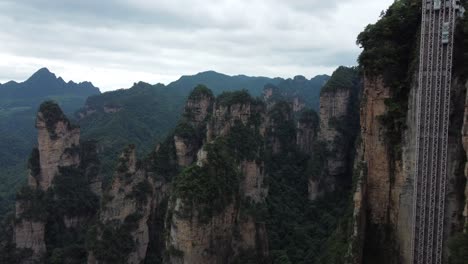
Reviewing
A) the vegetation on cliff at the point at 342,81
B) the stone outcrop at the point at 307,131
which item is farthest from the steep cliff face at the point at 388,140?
the stone outcrop at the point at 307,131

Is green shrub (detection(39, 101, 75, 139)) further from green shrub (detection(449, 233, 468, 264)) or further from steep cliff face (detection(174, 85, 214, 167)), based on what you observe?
green shrub (detection(449, 233, 468, 264))

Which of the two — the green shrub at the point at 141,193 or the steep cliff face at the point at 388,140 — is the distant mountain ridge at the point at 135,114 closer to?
the green shrub at the point at 141,193

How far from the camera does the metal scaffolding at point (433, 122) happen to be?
19.2m

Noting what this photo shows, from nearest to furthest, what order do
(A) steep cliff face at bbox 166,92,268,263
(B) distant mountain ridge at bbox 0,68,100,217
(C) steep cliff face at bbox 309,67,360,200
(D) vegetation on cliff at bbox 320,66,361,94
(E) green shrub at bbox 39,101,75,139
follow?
(A) steep cliff face at bbox 166,92,268,263
(E) green shrub at bbox 39,101,75,139
(C) steep cliff face at bbox 309,67,360,200
(D) vegetation on cliff at bbox 320,66,361,94
(B) distant mountain ridge at bbox 0,68,100,217

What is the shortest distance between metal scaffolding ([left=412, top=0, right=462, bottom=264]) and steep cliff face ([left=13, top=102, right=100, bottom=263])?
32187 mm

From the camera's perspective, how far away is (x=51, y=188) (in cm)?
4234

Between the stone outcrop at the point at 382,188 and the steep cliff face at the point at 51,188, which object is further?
the steep cliff face at the point at 51,188

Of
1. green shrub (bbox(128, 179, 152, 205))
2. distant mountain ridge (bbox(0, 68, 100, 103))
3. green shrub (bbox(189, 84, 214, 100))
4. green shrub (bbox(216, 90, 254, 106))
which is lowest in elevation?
green shrub (bbox(128, 179, 152, 205))

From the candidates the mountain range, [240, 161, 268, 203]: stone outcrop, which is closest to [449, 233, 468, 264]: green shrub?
[240, 161, 268, 203]: stone outcrop

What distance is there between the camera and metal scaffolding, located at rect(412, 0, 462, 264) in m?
19.2

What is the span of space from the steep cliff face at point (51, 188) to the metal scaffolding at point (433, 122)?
32187 mm

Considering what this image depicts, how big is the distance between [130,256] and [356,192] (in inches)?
779

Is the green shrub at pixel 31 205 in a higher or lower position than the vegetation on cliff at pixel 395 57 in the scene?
lower

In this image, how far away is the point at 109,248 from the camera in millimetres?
33375
